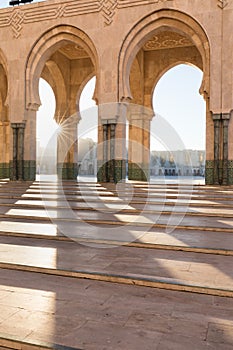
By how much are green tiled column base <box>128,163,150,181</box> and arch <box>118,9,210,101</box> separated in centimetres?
368

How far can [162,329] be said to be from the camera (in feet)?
5.05

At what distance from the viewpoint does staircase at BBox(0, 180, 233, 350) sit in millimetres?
1483

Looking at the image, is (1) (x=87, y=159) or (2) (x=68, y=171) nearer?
(2) (x=68, y=171)

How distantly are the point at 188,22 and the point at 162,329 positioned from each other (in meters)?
9.71

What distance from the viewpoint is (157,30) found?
9945 millimetres

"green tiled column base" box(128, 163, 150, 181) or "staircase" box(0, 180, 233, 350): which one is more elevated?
"green tiled column base" box(128, 163, 150, 181)

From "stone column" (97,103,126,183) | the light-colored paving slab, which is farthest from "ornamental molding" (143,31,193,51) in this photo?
the light-colored paving slab

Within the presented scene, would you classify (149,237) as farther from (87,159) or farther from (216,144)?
(87,159)

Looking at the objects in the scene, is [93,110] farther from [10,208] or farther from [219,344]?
[219,344]

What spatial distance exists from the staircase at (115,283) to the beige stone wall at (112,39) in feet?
20.8

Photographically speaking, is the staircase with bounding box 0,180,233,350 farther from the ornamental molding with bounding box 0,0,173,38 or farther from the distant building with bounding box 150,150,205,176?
the distant building with bounding box 150,150,205,176

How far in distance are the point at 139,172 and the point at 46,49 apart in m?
5.74

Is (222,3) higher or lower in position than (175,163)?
higher

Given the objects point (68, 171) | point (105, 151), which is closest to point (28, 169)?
point (68, 171)
